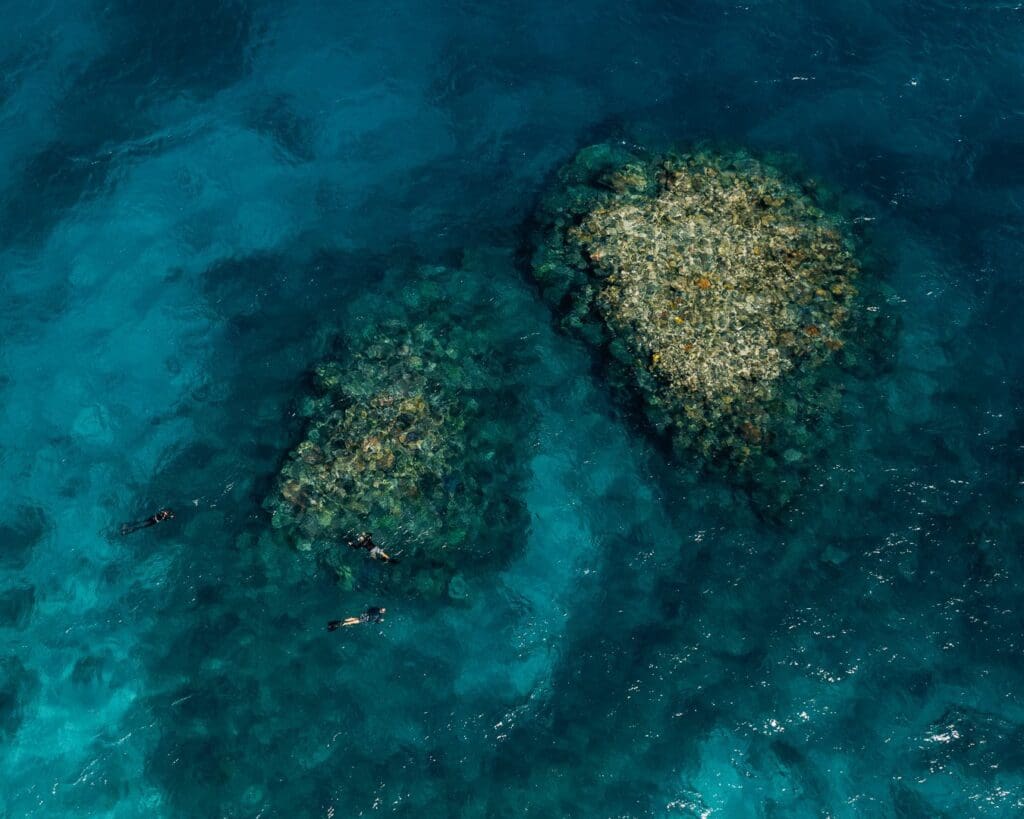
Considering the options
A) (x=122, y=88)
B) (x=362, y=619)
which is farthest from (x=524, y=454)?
(x=122, y=88)

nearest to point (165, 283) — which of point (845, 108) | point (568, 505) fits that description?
point (568, 505)

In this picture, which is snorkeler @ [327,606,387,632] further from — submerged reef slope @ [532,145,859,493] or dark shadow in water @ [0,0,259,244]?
dark shadow in water @ [0,0,259,244]

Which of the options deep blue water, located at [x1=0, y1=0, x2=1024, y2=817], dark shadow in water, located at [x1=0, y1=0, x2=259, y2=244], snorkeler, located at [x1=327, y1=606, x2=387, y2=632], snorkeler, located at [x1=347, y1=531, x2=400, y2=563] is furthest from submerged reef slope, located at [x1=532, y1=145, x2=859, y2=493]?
dark shadow in water, located at [x1=0, y1=0, x2=259, y2=244]

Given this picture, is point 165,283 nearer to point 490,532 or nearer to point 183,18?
point 183,18

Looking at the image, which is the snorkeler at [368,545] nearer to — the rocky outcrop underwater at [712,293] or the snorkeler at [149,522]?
the snorkeler at [149,522]

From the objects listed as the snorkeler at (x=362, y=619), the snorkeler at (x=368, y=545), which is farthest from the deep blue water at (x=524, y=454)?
the snorkeler at (x=368, y=545)

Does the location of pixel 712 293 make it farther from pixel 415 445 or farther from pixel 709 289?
pixel 415 445
